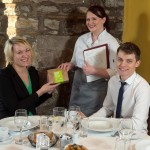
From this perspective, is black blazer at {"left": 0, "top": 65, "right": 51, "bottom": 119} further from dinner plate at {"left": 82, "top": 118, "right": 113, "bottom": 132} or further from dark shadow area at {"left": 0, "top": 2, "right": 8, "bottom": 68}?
dark shadow area at {"left": 0, "top": 2, "right": 8, "bottom": 68}

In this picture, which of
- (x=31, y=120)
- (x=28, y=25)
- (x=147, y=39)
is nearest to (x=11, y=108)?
(x=31, y=120)

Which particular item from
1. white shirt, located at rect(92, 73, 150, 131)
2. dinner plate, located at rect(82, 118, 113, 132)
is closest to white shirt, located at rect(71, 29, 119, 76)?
white shirt, located at rect(92, 73, 150, 131)

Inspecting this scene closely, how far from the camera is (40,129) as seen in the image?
1868mm

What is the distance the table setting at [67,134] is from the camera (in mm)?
1714

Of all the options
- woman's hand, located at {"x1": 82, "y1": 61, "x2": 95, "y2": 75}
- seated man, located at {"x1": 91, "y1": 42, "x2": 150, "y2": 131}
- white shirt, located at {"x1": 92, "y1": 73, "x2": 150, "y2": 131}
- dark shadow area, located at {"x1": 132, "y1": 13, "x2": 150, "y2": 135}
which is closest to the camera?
white shirt, located at {"x1": 92, "y1": 73, "x2": 150, "y2": 131}

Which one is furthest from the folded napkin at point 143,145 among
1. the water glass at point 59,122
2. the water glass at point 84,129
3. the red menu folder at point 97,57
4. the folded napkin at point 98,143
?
the red menu folder at point 97,57

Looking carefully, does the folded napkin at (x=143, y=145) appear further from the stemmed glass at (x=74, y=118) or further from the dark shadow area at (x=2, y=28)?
the dark shadow area at (x=2, y=28)

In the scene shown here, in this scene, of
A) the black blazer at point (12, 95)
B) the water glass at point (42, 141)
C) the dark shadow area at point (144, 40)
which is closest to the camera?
the water glass at point (42, 141)

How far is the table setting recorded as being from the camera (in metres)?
1.71

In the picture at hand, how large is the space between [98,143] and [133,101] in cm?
63

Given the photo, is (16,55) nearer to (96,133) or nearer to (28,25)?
(28,25)

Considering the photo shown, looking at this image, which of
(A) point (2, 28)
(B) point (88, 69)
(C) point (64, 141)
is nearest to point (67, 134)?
(C) point (64, 141)

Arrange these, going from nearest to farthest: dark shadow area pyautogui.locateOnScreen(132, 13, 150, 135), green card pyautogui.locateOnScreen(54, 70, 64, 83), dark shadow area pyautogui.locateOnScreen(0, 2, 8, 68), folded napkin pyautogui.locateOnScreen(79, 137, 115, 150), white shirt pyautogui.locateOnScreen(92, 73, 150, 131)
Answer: folded napkin pyautogui.locateOnScreen(79, 137, 115, 150) → white shirt pyautogui.locateOnScreen(92, 73, 150, 131) → green card pyautogui.locateOnScreen(54, 70, 64, 83) → dark shadow area pyautogui.locateOnScreen(132, 13, 150, 135) → dark shadow area pyautogui.locateOnScreen(0, 2, 8, 68)

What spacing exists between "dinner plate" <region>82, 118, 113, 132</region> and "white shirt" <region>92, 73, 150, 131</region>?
11 cm
